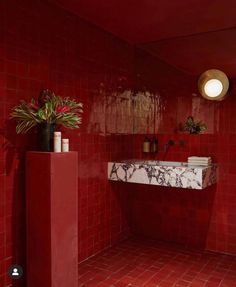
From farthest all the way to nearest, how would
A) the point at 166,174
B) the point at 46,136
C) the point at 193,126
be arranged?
the point at 193,126 < the point at 166,174 < the point at 46,136

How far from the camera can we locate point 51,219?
2383 mm

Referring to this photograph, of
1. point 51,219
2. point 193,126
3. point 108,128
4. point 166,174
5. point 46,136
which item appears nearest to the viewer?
point 51,219

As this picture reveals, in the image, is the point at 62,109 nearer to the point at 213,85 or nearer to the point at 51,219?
the point at 51,219

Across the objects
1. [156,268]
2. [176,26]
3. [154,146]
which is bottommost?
[156,268]

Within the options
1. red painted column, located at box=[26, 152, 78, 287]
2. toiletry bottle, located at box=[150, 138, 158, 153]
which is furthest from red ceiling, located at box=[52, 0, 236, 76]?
red painted column, located at box=[26, 152, 78, 287]

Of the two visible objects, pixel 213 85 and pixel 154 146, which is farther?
pixel 154 146

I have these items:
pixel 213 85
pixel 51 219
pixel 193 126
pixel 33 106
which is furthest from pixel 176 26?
pixel 51 219

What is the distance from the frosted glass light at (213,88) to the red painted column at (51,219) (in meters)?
2.11

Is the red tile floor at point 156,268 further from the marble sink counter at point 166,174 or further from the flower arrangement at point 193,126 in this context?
the flower arrangement at point 193,126

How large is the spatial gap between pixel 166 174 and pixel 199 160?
449 millimetres

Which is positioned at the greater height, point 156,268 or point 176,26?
point 176,26

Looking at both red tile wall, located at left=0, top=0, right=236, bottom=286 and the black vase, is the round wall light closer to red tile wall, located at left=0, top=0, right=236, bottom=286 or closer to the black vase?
red tile wall, located at left=0, top=0, right=236, bottom=286

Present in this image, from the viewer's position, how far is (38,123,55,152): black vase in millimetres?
2523

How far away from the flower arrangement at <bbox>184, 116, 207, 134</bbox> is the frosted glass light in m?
0.38
